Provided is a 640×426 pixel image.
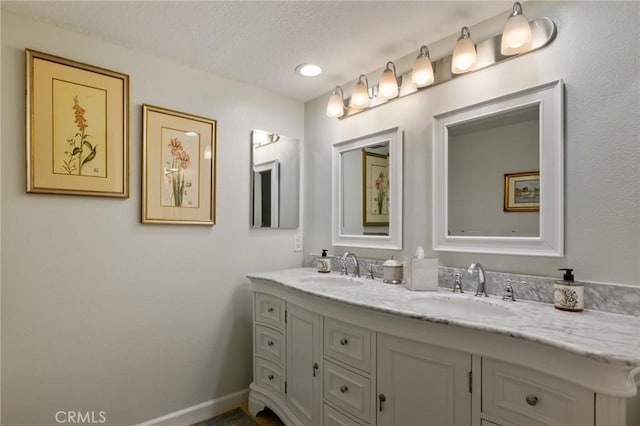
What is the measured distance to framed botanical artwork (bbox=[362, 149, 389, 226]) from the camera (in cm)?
204

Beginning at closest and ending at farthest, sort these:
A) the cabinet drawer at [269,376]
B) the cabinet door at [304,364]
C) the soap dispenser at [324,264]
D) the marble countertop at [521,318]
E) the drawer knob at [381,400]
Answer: the marble countertop at [521,318], the drawer knob at [381,400], the cabinet door at [304,364], the cabinet drawer at [269,376], the soap dispenser at [324,264]

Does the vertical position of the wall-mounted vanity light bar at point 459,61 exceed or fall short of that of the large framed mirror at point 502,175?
it exceeds it

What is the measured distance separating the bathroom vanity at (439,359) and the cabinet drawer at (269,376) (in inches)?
0.4

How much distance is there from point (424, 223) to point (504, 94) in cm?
71

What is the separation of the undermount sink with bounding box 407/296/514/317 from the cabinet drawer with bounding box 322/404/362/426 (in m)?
0.57

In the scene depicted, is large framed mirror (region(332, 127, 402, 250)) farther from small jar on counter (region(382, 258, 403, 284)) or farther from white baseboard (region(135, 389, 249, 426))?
white baseboard (region(135, 389, 249, 426))

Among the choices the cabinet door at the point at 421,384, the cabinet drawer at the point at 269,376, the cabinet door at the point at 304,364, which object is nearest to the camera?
the cabinet door at the point at 421,384

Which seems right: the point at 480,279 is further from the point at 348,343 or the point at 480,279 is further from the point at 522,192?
the point at 348,343

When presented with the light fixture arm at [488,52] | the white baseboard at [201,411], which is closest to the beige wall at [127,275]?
the white baseboard at [201,411]

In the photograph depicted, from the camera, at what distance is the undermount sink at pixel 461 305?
53.4 inches

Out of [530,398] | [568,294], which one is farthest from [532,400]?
[568,294]

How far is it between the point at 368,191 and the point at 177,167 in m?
1.17

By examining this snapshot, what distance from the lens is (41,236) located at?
1.60 m

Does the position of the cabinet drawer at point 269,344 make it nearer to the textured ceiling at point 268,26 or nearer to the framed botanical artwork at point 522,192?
the framed botanical artwork at point 522,192
